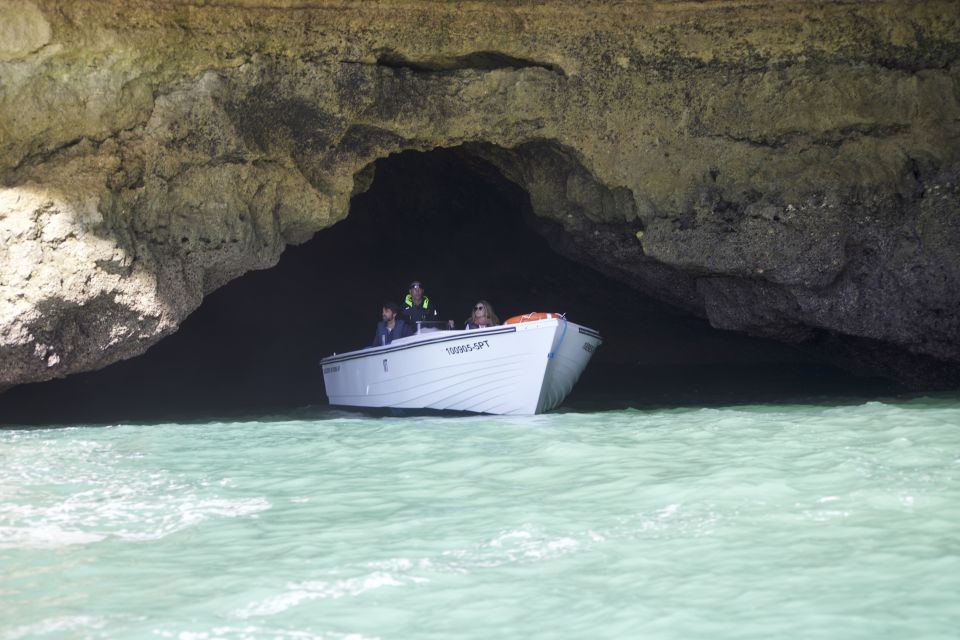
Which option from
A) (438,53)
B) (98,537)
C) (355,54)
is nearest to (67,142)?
(355,54)

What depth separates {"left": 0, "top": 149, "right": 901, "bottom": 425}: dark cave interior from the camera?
49.6ft

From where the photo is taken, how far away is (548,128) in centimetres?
1105

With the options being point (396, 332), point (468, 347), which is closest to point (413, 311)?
point (396, 332)

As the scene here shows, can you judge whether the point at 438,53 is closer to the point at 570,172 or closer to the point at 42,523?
the point at 570,172

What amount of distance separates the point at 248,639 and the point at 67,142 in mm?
7264

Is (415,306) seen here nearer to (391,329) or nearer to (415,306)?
(415,306)

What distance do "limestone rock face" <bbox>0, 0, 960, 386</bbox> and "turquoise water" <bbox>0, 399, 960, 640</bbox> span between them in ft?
8.49

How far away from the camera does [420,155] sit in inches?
657

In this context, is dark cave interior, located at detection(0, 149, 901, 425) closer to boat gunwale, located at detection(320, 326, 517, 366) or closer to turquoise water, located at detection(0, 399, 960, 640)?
boat gunwale, located at detection(320, 326, 517, 366)

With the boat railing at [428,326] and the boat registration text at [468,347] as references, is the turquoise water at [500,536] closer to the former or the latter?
the boat registration text at [468,347]

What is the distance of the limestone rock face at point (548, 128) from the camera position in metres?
9.80

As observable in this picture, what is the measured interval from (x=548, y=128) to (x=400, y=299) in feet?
27.9

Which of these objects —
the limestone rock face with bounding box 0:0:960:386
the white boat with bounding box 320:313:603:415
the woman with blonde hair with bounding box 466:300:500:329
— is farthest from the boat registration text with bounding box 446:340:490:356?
the limestone rock face with bounding box 0:0:960:386

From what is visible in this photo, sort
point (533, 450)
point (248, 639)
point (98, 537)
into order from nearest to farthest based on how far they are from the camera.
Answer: point (248, 639) < point (98, 537) < point (533, 450)
